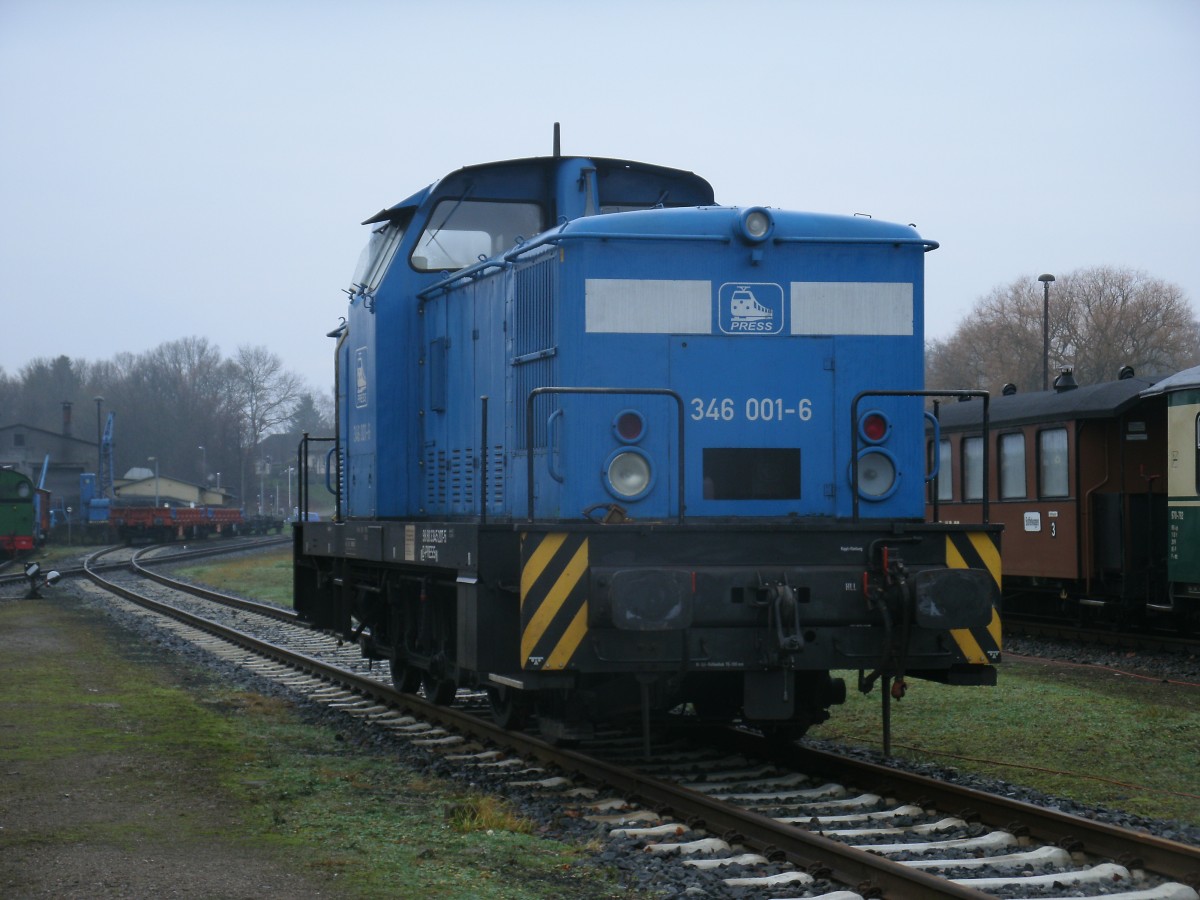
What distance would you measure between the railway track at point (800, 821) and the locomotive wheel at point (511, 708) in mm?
112

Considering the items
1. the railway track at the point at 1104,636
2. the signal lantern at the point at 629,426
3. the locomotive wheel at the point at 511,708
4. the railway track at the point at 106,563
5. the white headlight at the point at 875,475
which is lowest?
the railway track at the point at 106,563

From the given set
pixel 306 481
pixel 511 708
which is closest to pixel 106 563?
pixel 306 481

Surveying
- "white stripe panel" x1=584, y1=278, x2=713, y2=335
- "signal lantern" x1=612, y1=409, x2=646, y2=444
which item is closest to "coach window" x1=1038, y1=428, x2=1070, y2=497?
"white stripe panel" x1=584, y1=278, x2=713, y2=335

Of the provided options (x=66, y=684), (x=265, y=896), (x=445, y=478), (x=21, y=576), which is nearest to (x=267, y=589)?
(x=21, y=576)

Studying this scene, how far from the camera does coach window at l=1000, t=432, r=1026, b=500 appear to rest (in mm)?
16625

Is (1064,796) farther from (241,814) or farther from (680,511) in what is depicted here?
(241,814)

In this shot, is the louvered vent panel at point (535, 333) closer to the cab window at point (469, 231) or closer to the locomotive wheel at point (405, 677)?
the cab window at point (469, 231)

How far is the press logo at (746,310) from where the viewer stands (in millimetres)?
7488

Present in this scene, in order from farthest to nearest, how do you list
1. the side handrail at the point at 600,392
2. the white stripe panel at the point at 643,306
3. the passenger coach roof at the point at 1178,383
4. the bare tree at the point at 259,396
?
1. the bare tree at the point at 259,396
2. the passenger coach roof at the point at 1178,383
3. the white stripe panel at the point at 643,306
4. the side handrail at the point at 600,392

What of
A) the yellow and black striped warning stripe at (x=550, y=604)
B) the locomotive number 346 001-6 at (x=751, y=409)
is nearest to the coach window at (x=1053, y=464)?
the locomotive number 346 001-6 at (x=751, y=409)

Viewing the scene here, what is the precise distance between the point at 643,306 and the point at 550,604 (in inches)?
69.7

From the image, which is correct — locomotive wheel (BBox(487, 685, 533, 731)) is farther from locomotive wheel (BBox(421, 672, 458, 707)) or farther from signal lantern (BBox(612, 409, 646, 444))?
signal lantern (BBox(612, 409, 646, 444))

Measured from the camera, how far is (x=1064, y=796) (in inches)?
274

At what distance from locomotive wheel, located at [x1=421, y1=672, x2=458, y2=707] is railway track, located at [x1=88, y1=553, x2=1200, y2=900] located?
0.64 ft
